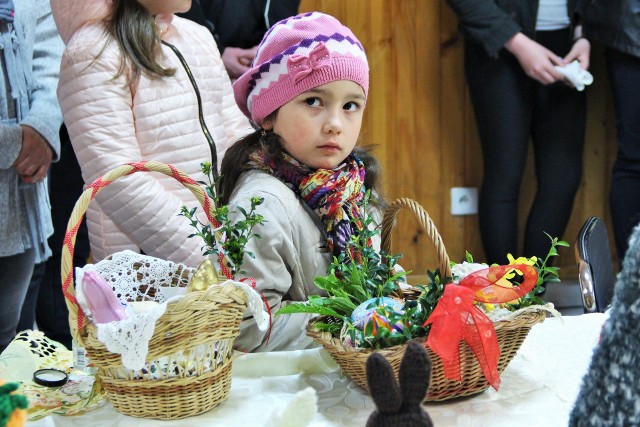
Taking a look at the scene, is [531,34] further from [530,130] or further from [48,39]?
[48,39]

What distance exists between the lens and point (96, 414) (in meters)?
1.08

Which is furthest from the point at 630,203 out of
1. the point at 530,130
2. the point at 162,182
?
the point at 162,182

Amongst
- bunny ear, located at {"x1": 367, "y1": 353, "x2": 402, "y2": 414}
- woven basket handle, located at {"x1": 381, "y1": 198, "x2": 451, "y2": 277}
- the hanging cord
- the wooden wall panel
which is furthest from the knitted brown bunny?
the wooden wall panel

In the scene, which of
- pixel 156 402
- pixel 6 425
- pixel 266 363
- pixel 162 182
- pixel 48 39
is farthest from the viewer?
pixel 48 39

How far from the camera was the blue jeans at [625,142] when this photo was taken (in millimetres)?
2848

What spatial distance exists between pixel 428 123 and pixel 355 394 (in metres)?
2.34

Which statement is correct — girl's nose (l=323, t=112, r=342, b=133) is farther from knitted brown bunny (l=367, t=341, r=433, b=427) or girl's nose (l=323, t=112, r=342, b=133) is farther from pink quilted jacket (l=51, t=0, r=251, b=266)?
knitted brown bunny (l=367, t=341, r=433, b=427)

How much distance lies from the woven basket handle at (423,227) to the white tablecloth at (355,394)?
193 millimetres

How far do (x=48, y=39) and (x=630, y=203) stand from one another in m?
2.11

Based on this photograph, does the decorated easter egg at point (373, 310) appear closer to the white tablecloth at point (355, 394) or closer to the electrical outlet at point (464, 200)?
the white tablecloth at point (355, 394)

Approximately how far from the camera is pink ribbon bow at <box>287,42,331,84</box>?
1415 mm

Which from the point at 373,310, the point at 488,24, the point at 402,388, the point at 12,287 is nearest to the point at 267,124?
the point at 373,310

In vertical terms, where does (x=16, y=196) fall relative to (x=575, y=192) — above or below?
above

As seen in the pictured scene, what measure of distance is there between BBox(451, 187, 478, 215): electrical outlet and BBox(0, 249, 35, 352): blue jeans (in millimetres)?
2014
